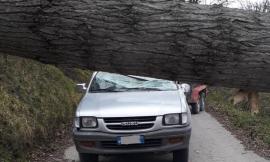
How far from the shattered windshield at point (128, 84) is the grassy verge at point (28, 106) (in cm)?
140

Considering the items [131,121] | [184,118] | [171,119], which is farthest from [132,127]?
[184,118]

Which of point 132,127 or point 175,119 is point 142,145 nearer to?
point 132,127

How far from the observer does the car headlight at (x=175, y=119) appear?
8953mm

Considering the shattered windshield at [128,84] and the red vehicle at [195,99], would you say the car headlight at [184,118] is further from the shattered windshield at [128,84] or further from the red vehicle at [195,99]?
the red vehicle at [195,99]

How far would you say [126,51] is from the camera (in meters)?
2.62

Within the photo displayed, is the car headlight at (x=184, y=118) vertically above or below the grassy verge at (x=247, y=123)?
above

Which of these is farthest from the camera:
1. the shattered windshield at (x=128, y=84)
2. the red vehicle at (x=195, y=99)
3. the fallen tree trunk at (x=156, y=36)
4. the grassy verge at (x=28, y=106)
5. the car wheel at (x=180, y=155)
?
the red vehicle at (x=195, y=99)

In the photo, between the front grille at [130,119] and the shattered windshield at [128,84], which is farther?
the shattered windshield at [128,84]

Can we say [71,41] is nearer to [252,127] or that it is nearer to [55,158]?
[55,158]

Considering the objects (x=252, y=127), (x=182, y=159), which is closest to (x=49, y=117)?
(x=182, y=159)

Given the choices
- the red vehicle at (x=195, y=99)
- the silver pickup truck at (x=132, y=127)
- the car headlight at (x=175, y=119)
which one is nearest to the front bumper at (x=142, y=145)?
the silver pickup truck at (x=132, y=127)

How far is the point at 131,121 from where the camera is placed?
352 inches

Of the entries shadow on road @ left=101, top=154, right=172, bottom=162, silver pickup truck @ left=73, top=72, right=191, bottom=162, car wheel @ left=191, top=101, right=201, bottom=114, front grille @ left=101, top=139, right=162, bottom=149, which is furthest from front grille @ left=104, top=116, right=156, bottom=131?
car wheel @ left=191, top=101, right=201, bottom=114

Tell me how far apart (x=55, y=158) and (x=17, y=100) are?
1.47 metres
